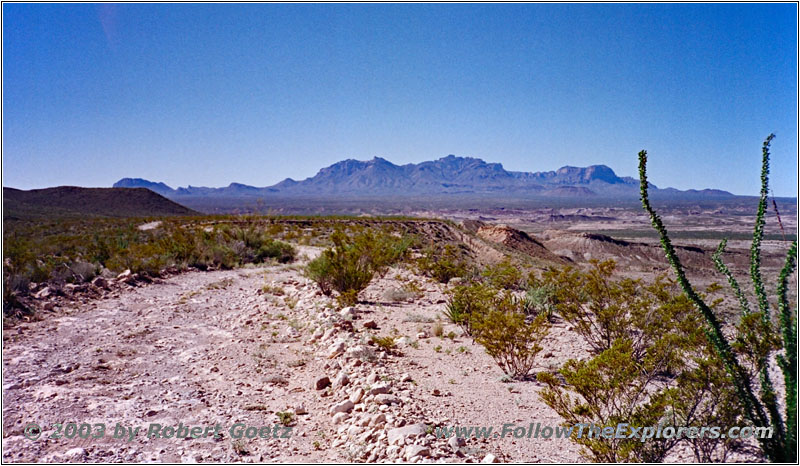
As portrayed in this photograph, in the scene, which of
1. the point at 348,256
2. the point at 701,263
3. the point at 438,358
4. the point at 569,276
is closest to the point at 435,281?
the point at 348,256

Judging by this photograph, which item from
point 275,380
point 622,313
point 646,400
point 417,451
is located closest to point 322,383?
point 275,380

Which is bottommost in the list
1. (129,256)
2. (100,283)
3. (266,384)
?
(266,384)

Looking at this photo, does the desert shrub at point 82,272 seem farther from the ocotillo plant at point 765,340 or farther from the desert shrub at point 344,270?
the ocotillo plant at point 765,340

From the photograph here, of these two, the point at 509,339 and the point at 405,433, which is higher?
the point at 509,339

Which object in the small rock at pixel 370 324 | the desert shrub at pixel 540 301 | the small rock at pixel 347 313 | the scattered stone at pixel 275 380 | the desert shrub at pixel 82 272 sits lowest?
the scattered stone at pixel 275 380

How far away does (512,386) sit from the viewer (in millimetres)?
5211

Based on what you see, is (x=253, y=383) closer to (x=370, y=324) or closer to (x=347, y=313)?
(x=370, y=324)

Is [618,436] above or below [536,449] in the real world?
above

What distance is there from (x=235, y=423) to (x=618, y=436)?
345cm

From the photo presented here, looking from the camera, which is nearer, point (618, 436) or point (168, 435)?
point (618, 436)

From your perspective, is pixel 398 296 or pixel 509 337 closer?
pixel 509 337

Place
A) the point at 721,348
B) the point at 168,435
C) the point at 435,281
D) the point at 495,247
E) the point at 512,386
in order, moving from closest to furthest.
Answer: the point at 721,348, the point at 168,435, the point at 512,386, the point at 435,281, the point at 495,247

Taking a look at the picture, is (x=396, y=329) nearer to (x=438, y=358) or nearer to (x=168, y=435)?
(x=438, y=358)

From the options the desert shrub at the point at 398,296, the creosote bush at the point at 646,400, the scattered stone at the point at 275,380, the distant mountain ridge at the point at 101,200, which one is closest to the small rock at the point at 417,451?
the creosote bush at the point at 646,400
